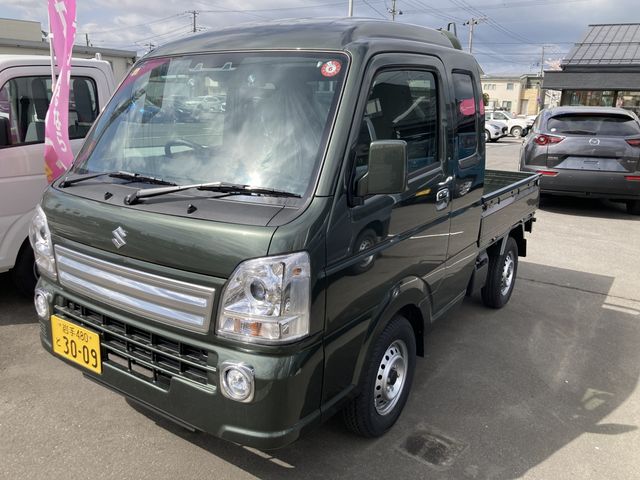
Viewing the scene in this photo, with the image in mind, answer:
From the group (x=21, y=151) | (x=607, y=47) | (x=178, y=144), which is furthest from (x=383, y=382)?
(x=607, y=47)

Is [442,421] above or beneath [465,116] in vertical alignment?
beneath

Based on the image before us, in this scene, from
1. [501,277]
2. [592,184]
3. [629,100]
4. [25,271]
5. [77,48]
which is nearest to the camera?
[25,271]

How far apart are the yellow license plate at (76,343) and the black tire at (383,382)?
126 cm

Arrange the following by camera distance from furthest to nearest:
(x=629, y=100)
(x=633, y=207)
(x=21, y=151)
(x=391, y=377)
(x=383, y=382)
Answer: (x=629, y=100) → (x=633, y=207) → (x=21, y=151) → (x=391, y=377) → (x=383, y=382)

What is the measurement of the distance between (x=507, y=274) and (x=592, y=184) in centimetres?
445

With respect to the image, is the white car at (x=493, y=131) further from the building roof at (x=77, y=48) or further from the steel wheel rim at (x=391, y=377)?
the steel wheel rim at (x=391, y=377)

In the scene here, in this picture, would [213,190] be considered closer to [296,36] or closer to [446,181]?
[296,36]

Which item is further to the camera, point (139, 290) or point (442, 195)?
point (442, 195)

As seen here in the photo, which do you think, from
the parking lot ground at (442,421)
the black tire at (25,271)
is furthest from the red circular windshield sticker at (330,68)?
the black tire at (25,271)

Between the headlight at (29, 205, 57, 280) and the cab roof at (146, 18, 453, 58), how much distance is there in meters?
1.13

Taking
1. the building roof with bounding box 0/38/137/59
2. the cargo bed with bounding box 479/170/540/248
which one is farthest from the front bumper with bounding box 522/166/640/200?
the building roof with bounding box 0/38/137/59

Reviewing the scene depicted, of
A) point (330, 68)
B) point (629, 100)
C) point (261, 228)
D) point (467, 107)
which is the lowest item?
point (261, 228)

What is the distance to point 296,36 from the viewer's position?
2578 mm

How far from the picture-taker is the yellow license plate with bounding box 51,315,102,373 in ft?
8.04
